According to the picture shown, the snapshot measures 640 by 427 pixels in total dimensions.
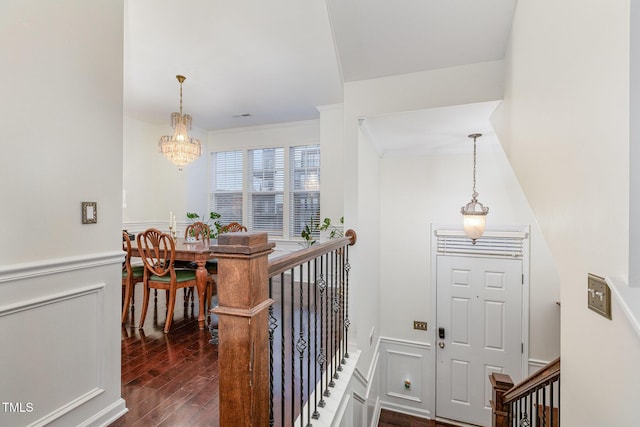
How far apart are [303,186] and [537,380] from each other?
4.13m

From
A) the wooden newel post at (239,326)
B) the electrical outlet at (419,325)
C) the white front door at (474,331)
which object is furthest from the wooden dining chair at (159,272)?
the white front door at (474,331)

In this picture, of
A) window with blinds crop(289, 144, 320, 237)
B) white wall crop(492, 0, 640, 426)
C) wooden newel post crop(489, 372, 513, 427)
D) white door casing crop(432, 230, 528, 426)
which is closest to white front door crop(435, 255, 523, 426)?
white door casing crop(432, 230, 528, 426)

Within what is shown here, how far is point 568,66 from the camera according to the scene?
1228 mm

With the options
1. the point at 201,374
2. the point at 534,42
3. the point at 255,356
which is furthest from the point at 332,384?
the point at 534,42

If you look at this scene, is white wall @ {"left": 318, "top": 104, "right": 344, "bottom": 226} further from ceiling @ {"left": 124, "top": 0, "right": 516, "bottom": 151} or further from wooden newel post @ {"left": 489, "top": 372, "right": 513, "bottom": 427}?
wooden newel post @ {"left": 489, "top": 372, "right": 513, "bottom": 427}

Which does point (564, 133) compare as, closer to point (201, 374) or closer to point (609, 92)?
point (609, 92)

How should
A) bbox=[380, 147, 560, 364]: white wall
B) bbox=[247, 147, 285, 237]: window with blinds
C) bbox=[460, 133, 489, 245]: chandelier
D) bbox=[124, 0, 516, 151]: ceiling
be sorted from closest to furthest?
bbox=[124, 0, 516, 151]: ceiling
bbox=[460, 133, 489, 245]: chandelier
bbox=[380, 147, 560, 364]: white wall
bbox=[247, 147, 285, 237]: window with blinds

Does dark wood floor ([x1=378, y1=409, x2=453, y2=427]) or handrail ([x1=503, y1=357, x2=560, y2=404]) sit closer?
handrail ([x1=503, y1=357, x2=560, y2=404])

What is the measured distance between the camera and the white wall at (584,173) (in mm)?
912

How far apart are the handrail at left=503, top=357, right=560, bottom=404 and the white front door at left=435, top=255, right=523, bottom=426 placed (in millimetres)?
1813

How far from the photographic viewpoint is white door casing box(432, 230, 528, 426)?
369 cm

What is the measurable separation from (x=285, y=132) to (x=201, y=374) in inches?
165

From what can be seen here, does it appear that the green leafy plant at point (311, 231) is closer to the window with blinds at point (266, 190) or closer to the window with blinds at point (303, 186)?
the window with blinds at point (303, 186)

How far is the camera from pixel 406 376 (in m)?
4.09
